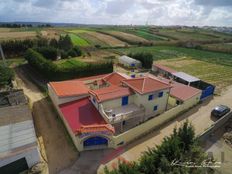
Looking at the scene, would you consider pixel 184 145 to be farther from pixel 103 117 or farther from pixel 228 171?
pixel 103 117

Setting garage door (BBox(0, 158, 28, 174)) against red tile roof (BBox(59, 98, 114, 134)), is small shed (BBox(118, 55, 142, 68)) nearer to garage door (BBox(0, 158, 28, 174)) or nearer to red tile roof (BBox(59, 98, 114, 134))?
red tile roof (BBox(59, 98, 114, 134))

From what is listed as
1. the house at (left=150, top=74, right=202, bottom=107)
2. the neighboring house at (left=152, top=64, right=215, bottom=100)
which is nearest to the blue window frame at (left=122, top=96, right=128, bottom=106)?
the house at (left=150, top=74, right=202, bottom=107)

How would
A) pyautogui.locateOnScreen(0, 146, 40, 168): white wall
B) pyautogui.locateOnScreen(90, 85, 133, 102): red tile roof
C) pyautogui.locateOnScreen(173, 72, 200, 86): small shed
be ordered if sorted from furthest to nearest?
pyautogui.locateOnScreen(173, 72, 200, 86): small shed < pyautogui.locateOnScreen(90, 85, 133, 102): red tile roof < pyautogui.locateOnScreen(0, 146, 40, 168): white wall

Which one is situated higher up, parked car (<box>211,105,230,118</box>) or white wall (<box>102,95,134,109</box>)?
white wall (<box>102,95,134,109</box>)

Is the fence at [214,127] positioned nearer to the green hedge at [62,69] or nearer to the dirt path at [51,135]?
the dirt path at [51,135]

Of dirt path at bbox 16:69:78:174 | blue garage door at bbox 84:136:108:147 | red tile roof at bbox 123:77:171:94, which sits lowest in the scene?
dirt path at bbox 16:69:78:174

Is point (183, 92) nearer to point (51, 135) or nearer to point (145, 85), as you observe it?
point (145, 85)

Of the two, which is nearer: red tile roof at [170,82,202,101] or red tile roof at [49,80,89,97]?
red tile roof at [49,80,89,97]

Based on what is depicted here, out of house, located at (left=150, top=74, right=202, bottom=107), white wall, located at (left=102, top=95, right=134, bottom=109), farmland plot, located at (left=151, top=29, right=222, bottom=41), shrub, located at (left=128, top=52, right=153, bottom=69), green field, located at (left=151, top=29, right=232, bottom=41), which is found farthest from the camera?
green field, located at (left=151, top=29, right=232, bottom=41)

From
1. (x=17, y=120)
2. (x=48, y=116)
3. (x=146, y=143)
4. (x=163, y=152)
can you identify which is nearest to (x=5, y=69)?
(x=48, y=116)
